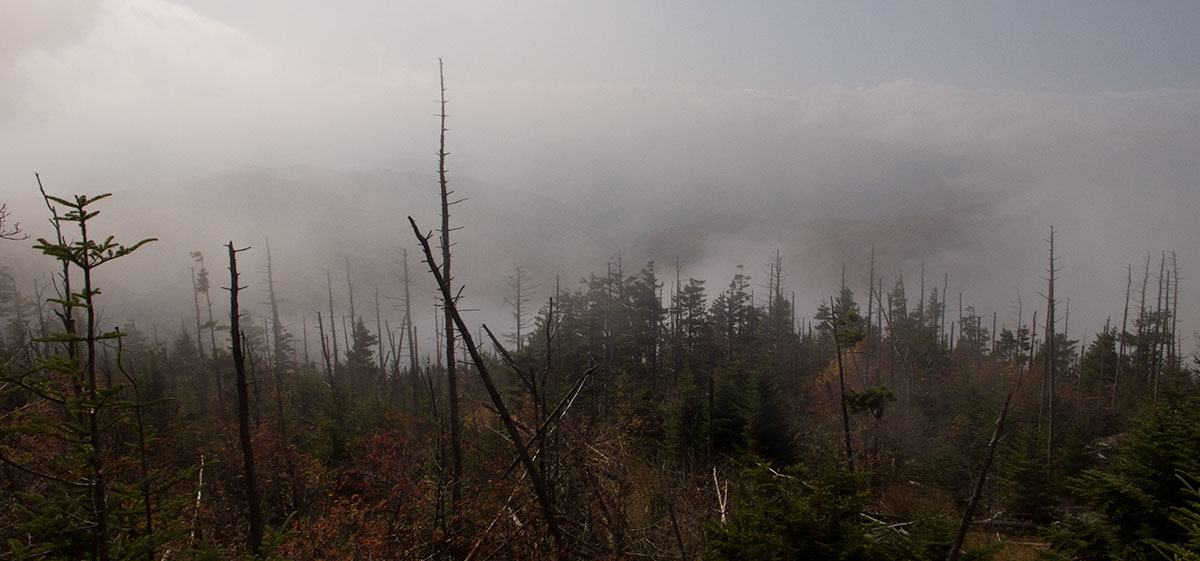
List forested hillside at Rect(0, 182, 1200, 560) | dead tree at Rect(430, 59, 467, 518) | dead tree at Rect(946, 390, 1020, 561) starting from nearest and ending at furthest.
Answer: dead tree at Rect(946, 390, 1020, 561), forested hillside at Rect(0, 182, 1200, 560), dead tree at Rect(430, 59, 467, 518)

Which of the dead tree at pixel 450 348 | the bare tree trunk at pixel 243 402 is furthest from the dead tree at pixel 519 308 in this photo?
the bare tree trunk at pixel 243 402

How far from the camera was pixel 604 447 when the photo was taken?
8.62 metres

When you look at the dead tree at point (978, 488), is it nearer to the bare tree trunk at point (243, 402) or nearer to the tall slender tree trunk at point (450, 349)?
the bare tree trunk at point (243, 402)

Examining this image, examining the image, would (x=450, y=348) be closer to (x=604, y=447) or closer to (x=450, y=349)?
(x=450, y=349)

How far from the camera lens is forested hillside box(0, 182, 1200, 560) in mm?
3539

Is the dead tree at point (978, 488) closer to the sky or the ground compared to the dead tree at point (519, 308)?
closer to the sky

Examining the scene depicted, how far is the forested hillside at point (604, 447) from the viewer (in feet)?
11.6

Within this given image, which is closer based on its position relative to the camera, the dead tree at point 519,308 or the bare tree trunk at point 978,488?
the bare tree trunk at point 978,488

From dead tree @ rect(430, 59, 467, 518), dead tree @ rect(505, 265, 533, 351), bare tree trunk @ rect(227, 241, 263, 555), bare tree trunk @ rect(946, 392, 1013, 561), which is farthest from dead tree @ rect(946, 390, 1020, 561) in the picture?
dead tree @ rect(505, 265, 533, 351)

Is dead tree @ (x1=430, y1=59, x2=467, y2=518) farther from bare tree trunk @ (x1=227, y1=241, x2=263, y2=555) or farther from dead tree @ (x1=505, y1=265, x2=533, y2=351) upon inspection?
dead tree @ (x1=505, y1=265, x2=533, y2=351)

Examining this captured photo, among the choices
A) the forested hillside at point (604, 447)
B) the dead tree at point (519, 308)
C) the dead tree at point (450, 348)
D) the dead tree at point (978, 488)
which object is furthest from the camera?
the dead tree at point (519, 308)

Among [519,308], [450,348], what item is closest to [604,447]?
[450,348]

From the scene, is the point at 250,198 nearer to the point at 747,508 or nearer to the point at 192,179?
the point at 192,179

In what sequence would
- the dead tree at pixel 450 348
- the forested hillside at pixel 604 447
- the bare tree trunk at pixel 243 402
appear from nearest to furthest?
1. the forested hillside at pixel 604 447
2. the bare tree trunk at pixel 243 402
3. the dead tree at pixel 450 348
